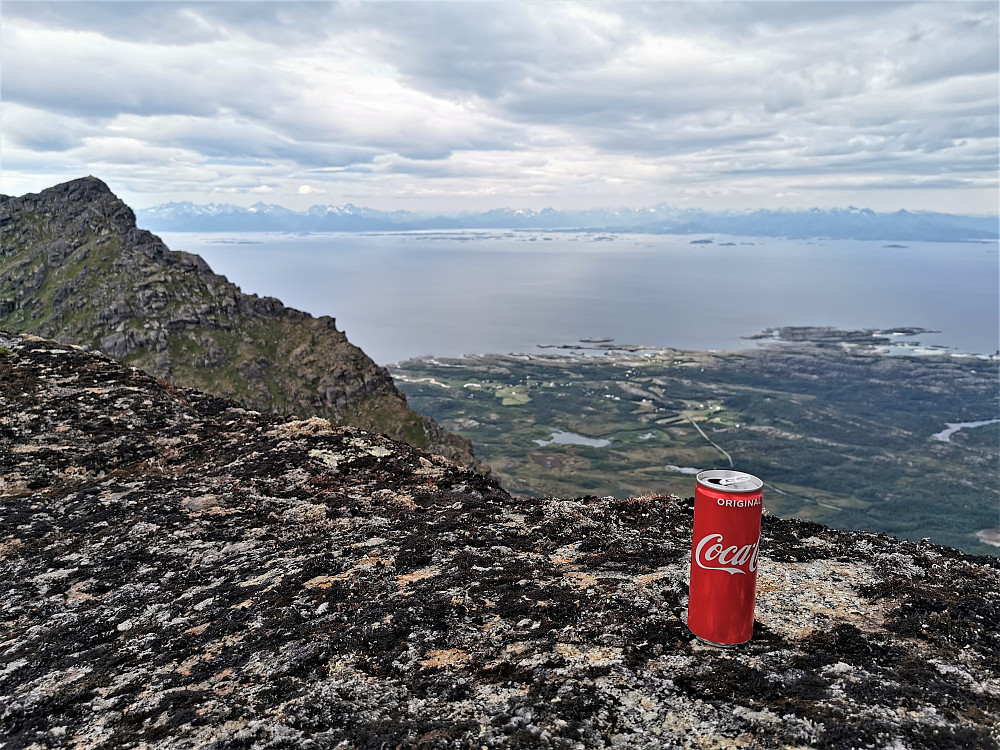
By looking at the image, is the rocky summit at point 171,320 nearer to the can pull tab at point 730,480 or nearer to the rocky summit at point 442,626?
the rocky summit at point 442,626

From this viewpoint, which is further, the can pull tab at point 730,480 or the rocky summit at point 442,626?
the can pull tab at point 730,480

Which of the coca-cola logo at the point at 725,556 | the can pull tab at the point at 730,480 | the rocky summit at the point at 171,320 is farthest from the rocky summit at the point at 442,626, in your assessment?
the rocky summit at the point at 171,320

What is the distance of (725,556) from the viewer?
240 inches

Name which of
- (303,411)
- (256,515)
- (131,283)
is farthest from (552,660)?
(131,283)

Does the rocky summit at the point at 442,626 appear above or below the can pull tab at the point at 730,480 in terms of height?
below

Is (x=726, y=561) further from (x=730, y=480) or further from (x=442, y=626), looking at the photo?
(x=442, y=626)

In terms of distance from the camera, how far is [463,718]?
5.00m

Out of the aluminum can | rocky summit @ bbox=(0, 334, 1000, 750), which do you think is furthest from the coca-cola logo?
rocky summit @ bbox=(0, 334, 1000, 750)

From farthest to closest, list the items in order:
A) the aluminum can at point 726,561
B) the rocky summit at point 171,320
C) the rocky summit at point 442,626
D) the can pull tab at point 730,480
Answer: the rocky summit at point 171,320 → the can pull tab at point 730,480 → the aluminum can at point 726,561 → the rocky summit at point 442,626

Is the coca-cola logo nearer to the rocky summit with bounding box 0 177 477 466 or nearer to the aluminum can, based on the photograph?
the aluminum can

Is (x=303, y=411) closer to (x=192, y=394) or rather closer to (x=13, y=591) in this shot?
(x=192, y=394)

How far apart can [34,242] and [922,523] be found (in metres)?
248

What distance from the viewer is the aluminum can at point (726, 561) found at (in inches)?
238

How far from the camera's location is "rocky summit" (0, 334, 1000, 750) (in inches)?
193
